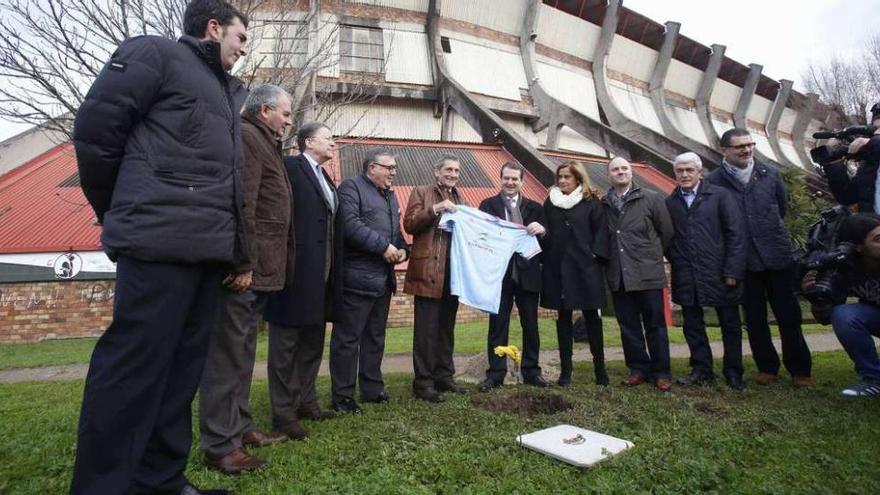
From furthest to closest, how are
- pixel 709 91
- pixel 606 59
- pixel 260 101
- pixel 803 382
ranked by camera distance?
1. pixel 709 91
2. pixel 606 59
3. pixel 803 382
4. pixel 260 101

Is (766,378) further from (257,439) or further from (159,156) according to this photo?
(159,156)

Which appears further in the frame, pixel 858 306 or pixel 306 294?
pixel 858 306

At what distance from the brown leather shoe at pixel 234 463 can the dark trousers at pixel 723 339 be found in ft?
13.0

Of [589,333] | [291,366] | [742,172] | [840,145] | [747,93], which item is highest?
[747,93]

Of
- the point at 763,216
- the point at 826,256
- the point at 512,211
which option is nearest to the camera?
the point at 826,256

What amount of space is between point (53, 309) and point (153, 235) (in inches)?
376

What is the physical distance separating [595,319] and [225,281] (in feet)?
11.3

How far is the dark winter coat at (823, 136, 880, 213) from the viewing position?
397 centimetres

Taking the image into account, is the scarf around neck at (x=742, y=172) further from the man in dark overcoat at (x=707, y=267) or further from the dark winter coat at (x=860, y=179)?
the dark winter coat at (x=860, y=179)

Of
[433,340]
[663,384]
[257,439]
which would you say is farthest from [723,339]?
[257,439]

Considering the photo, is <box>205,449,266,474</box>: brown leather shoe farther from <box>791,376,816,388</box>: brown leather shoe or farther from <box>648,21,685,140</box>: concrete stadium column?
<box>648,21,685,140</box>: concrete stadium column

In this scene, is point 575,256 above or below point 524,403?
above

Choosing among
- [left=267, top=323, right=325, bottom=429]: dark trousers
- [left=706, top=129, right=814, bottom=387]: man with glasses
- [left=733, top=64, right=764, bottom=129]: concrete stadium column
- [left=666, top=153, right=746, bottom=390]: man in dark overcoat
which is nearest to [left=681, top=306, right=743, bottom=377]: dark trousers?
[left=666, top=153, right=746, bottom=390]: man in dark overcoat

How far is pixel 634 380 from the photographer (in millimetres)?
4543
